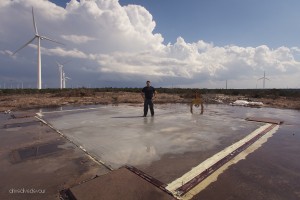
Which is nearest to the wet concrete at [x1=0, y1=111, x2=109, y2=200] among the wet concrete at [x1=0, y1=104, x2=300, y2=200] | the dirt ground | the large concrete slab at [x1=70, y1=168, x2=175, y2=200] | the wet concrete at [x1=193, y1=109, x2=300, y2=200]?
the wet concrete at [x1=0, y1=104, x2=300, y2=200]

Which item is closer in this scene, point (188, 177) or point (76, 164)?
point (188, 177)

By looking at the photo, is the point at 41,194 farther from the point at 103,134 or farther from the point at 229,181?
the point at 103,134

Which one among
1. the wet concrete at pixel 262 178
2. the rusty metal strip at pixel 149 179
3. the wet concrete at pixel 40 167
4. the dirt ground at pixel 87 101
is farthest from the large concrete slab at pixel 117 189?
the dirt ground at pixel 87 101

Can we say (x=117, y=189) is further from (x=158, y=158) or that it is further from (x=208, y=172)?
(x=208, y=172)

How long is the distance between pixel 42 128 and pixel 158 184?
513cm

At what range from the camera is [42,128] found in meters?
6.69

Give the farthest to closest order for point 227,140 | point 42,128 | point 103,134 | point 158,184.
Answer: point 42,128 → point 103,134 → point 227,140 → point 158,184

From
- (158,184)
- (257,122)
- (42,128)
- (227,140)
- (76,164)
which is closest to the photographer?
(158,184)

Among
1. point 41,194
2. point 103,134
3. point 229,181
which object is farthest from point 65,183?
point 103,134

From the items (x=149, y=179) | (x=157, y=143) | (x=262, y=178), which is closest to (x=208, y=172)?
(x=262, y=178)

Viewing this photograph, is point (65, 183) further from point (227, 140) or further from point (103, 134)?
point (227, 140)

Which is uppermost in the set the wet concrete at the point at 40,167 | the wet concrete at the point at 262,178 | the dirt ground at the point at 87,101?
the dirt ground at the point at 87,101

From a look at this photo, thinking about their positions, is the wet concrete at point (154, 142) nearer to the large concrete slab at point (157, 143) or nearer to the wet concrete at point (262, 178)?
the large concrete slab at point (157, 143)

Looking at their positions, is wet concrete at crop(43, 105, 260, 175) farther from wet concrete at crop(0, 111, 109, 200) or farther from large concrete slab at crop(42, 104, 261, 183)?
wet concrete at crop(0, 111, 109, 200)
